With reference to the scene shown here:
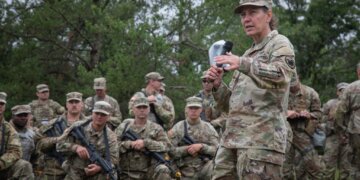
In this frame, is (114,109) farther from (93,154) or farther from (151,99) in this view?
(93,154)

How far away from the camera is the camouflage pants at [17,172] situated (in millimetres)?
9078

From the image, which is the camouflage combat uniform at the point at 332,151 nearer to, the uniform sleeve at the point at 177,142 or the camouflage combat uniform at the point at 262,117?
the uniform sleeve at the point at 177,142

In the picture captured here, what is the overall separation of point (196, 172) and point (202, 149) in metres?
0.38

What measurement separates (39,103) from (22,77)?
11.6 ft

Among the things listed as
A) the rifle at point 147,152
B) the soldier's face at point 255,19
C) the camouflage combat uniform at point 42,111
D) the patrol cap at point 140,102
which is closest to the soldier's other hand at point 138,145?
the rifle at point 147,152

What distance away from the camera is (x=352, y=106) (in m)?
9.45

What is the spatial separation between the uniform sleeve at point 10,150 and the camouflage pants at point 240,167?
469cm

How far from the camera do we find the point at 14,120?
10367mm

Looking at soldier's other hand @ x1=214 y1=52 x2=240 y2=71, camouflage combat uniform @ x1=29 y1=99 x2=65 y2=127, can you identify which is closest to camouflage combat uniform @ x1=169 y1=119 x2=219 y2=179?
camouflage combat uniform @ x1=29 y1=99 x2=65 y2=127

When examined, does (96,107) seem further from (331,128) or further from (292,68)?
(331,128)

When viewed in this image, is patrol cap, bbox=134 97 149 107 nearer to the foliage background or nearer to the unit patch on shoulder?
the foliage background

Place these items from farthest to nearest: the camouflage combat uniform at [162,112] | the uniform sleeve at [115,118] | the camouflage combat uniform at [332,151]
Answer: the camouflage combat uniform at [332,151], the uniform sleeve at [115,118], the camouflage combat uniform at [162,112]

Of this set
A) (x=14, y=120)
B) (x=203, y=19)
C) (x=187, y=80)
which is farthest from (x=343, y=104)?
(x=203, y=19)

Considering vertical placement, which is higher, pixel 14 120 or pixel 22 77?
pixel 22 77
